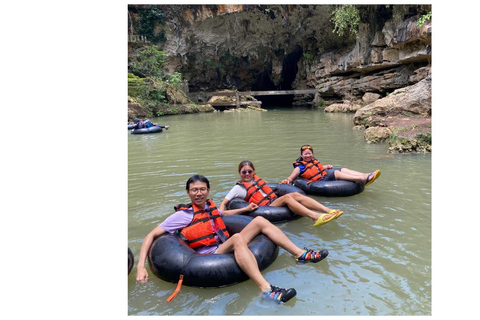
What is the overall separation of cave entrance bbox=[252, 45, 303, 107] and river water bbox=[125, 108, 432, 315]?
82.0 feet

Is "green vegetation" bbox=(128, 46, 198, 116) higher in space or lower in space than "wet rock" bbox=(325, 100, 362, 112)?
higher

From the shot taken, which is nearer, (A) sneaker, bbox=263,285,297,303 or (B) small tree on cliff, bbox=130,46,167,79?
(A) sneaker, bbox=263,285,297,303

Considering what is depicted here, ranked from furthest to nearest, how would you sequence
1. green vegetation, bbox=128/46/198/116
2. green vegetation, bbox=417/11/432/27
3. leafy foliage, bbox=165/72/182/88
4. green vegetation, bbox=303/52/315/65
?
1. green vegetation, bbox=303/52/315/65
2. leafy foliage, bbox=165/72/182/88
3. green vegetation, bbox=128/46/198/116
4. green vegetation, bbox=417/11/432/27

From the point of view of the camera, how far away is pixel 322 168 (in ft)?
17.4

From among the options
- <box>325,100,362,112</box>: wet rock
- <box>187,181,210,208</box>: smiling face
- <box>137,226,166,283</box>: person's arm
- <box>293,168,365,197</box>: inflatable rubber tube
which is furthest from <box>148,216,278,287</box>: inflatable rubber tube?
<box>325,100,362,112</box>: wet rock

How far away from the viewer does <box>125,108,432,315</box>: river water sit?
8.25 feet

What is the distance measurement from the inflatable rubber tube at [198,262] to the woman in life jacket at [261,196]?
976 mm

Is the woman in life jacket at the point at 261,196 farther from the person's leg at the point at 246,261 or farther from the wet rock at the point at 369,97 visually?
the wet rock at the point at 369,97

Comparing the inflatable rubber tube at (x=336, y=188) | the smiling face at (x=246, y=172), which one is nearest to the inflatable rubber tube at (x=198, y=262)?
the smiling face at (x=246, y=172)

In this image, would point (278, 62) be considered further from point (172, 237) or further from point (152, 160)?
point (172, 237)

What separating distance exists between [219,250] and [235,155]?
17.7ft

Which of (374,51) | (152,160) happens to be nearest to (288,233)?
(152,160)

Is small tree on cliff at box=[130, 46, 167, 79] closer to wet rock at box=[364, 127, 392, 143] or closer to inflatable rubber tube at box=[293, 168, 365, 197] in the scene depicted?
wet rock at box=[364, 127, 392, 143]

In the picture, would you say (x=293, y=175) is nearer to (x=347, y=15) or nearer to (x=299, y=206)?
(x=299, y=206)
